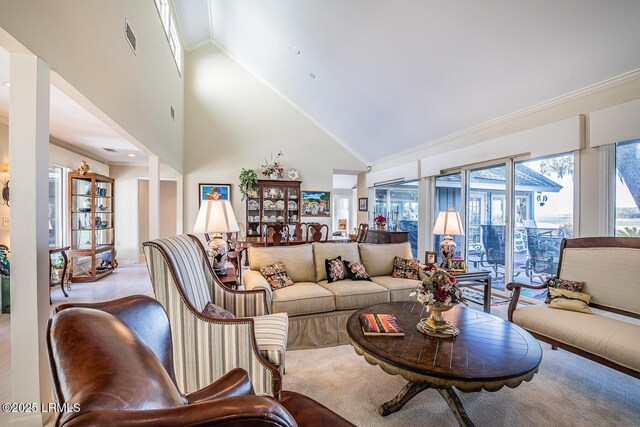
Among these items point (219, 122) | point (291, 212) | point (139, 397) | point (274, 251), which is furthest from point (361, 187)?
point (139, 397)

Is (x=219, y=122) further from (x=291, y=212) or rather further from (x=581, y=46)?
(x=581, y=46)

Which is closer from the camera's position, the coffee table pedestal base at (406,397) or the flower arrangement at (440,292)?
the coffee table pedestal base at (406,397)

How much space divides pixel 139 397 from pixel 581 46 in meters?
3.95

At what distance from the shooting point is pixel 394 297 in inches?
117

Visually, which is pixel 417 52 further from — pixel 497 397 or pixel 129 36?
pixel 497 397

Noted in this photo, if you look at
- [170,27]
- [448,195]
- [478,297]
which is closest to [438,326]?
[478,297]

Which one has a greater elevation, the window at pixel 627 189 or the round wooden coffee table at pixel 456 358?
the window at pixel 627 189

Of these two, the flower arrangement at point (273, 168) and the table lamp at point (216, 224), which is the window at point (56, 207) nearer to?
the flower arrangement at point (273, 168)

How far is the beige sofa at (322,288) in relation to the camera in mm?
2643

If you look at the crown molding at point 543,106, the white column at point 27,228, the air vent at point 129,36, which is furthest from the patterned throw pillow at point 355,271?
the air vent at point 129,36

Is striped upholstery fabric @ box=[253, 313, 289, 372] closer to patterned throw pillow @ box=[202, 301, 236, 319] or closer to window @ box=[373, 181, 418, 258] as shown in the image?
patterned throw pillow @ box=[202, 301, 236, 319]

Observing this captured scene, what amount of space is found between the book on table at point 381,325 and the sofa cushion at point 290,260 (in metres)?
1.11

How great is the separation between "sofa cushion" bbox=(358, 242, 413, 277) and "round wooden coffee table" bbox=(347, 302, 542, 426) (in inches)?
51.0

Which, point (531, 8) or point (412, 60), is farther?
point (412, 60)
